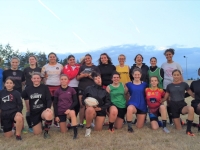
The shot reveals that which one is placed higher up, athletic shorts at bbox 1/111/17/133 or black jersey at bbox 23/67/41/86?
black jersey at bbox 23/67/41/86

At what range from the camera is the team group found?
6203mm

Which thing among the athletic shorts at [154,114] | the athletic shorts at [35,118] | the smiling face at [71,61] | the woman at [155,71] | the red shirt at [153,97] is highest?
the smiling face at [71,61]

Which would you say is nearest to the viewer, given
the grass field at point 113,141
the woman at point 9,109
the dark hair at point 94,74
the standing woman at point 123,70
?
the grass field at point 113,141

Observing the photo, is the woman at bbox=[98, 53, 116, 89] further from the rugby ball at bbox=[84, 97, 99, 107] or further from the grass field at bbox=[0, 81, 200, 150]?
the grass field at bbox=[0, 81, 200, 150]

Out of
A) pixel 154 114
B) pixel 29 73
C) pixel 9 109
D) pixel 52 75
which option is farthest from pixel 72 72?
pixel 154 114

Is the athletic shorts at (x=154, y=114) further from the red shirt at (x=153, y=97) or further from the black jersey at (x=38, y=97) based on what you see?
the black jersey at (x=38, y=97)

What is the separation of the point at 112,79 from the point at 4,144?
3192mm

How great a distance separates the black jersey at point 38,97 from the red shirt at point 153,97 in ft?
8.87

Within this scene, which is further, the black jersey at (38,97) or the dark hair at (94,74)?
the dark hair at (94,74)

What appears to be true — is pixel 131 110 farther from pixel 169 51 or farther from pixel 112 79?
pixel 169 51

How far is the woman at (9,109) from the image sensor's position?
603 cm

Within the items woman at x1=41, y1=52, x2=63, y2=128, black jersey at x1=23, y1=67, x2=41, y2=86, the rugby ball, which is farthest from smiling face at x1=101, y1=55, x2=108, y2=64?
black jersey at x1=23, y1=67, x2=41, y2=86

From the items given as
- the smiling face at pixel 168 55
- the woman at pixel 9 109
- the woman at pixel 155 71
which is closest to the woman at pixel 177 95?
the woman at pixel 155 71

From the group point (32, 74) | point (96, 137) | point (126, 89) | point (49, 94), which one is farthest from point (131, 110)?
point (32, 74)
